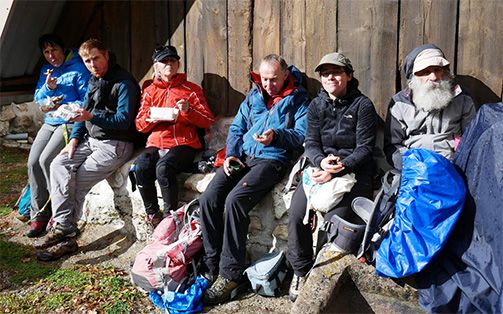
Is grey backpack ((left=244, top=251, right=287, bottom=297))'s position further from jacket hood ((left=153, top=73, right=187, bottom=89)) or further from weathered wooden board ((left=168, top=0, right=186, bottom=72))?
weathered wooden board ((left=168, top=0, right=186, bottom=72))

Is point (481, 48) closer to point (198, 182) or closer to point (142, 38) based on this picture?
point (198, 182)

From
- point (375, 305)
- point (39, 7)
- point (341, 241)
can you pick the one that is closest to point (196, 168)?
point (341, 241)

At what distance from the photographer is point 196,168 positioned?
5012 millimetres

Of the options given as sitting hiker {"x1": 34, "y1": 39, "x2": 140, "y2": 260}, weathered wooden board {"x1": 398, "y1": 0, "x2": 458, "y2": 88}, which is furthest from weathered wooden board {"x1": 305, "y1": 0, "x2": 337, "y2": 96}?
sitting hiker {"x1": 34, "y1": 39, "x2": 140, "y2": 260}

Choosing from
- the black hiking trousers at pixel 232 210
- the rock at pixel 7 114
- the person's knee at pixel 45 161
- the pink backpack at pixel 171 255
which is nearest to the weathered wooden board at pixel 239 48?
the black hiking trousers at pixel 232 210

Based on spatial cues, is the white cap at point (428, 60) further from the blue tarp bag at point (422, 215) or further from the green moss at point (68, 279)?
the green moss at point (68, 279)

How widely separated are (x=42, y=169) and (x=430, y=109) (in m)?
3.70

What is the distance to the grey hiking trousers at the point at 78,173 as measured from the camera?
518 cm

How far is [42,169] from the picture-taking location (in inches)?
215

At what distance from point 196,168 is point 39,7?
2.61 meters

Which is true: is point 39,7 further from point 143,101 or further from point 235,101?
point 235,101

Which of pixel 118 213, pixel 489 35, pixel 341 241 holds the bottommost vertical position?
pixel 118 213

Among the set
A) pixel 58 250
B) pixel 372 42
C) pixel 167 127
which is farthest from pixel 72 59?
pixel 372 42

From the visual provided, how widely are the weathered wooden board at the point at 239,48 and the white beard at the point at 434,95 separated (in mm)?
1845
